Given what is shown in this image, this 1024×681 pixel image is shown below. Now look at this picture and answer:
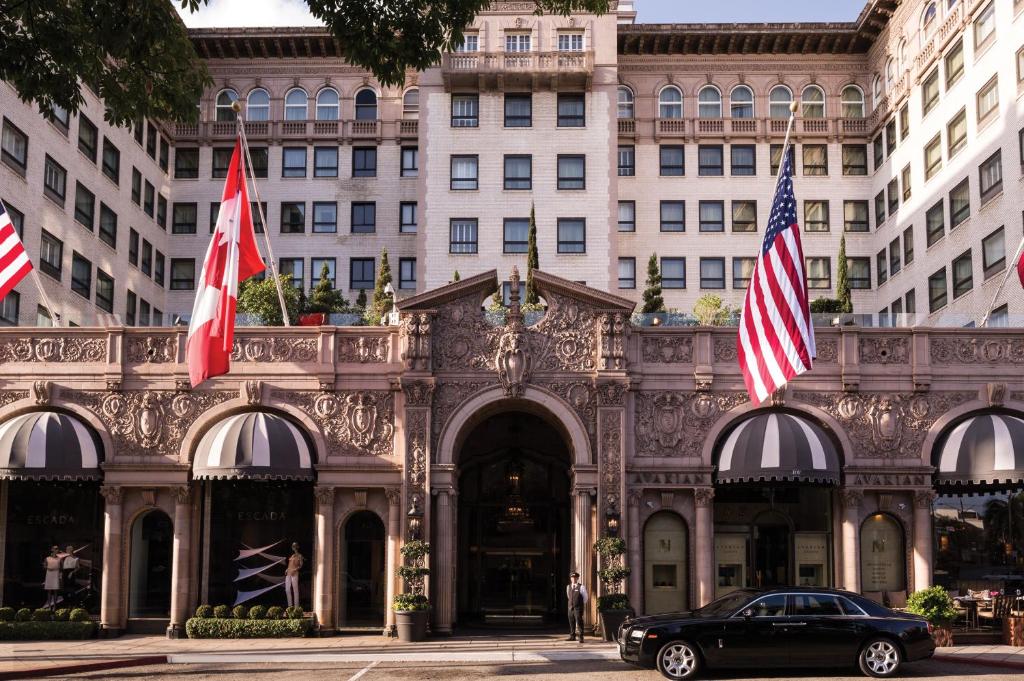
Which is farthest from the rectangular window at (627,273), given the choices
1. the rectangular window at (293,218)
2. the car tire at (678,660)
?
the car tire at (678,660)

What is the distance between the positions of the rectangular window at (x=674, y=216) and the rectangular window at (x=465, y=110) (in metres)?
11.6

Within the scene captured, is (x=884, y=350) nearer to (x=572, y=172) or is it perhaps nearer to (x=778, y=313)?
(x=778, y=313)

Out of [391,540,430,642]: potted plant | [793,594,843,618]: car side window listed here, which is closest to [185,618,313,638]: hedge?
[391,540,430,642]: potted plant

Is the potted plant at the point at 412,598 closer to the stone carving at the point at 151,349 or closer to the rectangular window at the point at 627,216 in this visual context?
the stone carving at the point at 151,349

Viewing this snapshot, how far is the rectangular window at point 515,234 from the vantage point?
61.3m

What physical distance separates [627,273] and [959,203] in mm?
18179

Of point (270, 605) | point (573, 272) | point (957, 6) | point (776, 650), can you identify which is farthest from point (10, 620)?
point (957, 6)

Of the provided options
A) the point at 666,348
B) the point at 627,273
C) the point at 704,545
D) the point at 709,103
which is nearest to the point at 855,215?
the point at 709,103

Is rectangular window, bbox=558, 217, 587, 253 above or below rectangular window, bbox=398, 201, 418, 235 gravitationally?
below

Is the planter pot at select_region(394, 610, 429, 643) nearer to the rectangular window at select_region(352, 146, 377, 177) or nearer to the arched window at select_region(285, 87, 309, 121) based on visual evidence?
the rectangular window at select_region(352, 146, 377, 177)

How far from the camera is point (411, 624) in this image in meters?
32.1

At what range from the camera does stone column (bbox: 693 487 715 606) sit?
33.7 metres

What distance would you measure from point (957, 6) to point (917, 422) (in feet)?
88.0

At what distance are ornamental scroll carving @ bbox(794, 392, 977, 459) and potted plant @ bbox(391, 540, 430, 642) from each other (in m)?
11.8
